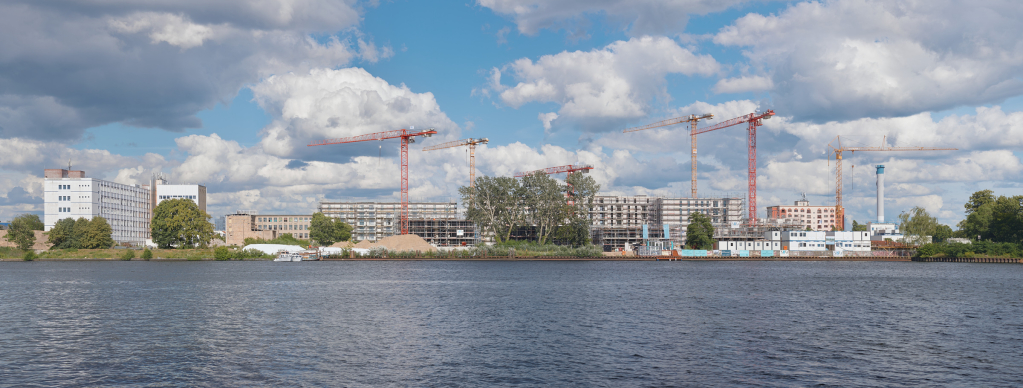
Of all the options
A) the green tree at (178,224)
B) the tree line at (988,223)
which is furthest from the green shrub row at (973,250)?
the green tree at (178,224)

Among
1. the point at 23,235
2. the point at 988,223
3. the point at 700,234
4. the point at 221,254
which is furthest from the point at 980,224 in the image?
the point at 23,235

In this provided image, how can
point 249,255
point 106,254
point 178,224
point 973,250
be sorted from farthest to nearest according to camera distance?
1. point 973,250
2. point 249,255
3. point 178,224
4. point 106,254

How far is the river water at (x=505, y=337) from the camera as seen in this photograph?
93.5 ft

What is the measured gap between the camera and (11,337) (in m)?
37.8

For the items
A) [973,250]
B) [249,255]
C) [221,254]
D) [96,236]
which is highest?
[96,236]

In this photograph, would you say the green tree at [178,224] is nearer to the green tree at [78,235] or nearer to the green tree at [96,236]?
the green tree at [96,236]

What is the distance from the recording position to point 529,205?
16925 centimetres

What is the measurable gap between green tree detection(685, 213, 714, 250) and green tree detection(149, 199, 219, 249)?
11563 centimetres

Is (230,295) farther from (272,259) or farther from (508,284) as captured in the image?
(272,259)

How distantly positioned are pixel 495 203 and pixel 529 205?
28.0 ft

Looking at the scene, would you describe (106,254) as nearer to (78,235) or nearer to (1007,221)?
Answer: (78,235)

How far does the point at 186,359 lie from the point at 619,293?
143ft

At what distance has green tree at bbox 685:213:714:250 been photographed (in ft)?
573

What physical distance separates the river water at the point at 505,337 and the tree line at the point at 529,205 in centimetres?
9590
